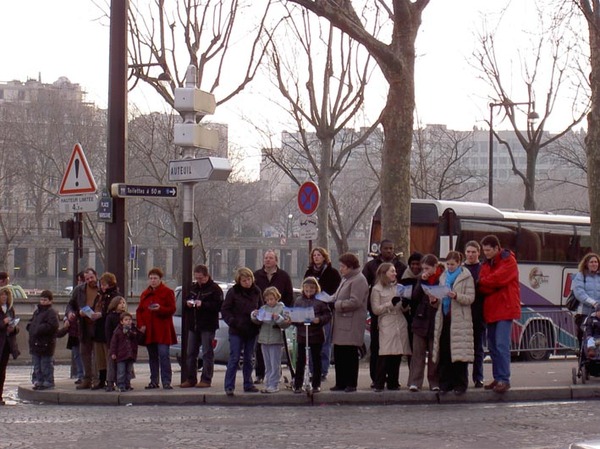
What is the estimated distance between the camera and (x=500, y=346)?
51.1ft

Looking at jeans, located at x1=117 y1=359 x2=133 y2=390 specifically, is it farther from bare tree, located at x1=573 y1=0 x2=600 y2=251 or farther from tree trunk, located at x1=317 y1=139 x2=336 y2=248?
tree trunk, located at x1=317 y1=139 x2=336 y2=248

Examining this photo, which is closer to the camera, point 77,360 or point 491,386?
point 491,386

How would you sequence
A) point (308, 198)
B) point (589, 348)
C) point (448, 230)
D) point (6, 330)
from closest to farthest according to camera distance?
point (589, 348) → point (6, 330) → point (308, 198) → point (448, 230)

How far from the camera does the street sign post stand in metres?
16.5

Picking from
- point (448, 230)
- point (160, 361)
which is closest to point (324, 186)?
point (448, 230)

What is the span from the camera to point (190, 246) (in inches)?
661

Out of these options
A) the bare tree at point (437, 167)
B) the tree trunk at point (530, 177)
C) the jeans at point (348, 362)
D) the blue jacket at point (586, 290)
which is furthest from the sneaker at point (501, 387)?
the bare tree at point (437, 167)

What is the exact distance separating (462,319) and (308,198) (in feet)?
23.3

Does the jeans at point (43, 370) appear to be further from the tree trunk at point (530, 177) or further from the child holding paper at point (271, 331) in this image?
the tree trunk at point (530, 177)

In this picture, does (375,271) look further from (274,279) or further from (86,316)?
(86,316)

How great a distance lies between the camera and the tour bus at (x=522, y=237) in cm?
2878

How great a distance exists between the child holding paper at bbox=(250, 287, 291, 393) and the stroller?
13.7ft

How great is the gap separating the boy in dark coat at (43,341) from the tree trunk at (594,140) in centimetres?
1215

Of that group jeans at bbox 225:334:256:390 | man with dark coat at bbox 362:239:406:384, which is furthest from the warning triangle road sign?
man with dark coat at bbox 362:239:406:384
